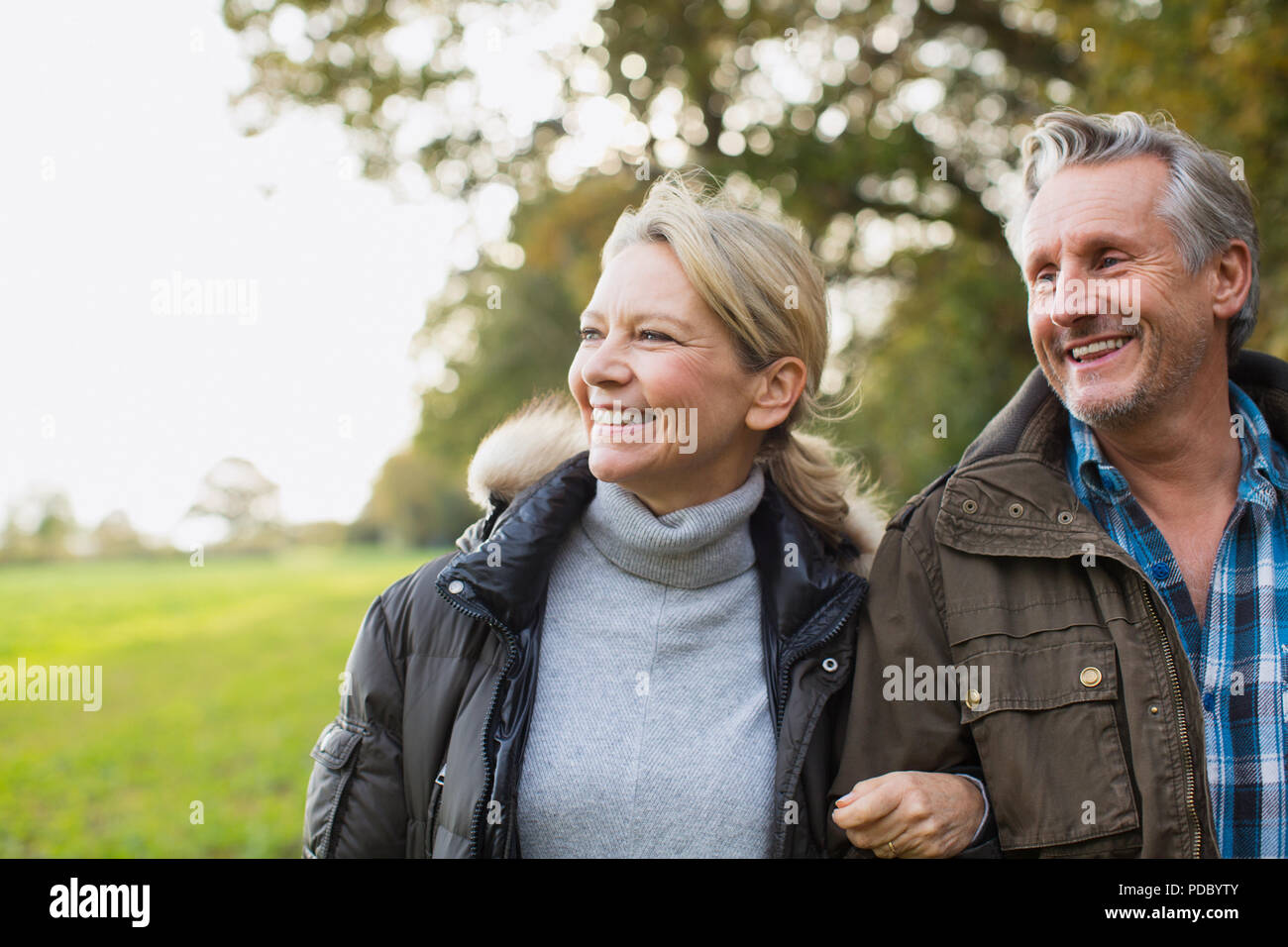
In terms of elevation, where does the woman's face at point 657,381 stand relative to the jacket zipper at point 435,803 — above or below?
above

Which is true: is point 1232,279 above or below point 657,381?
above

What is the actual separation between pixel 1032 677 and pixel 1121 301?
0.93 metres

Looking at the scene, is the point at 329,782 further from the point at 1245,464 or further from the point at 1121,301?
the point at 1245,464

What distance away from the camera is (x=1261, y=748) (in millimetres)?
2293

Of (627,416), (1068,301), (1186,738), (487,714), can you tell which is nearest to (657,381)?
(627,416)

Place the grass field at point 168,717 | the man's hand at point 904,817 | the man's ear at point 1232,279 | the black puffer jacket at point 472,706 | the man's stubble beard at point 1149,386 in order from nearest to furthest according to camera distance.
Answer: the man's hand at point 904,817
the black puffer jacket at point 472,706
the man's stubble beard at point 1149,386
the man's ear at point 1232,279
the grass field at point 168,717

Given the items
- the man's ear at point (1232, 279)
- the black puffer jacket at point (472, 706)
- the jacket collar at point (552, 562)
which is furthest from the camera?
the man's ear at point (1232, 279)

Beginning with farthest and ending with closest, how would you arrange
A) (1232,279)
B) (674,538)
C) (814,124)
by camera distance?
1. (814,124)
2. (1232,279)
3. (674,538)

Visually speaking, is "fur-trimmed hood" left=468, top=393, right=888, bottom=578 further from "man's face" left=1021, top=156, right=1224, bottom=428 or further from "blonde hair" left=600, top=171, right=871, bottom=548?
"man's face" left=1021, top=156, right=1224, bottom=428

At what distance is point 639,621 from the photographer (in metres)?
2.51

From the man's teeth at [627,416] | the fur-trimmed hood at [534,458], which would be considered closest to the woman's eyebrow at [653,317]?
the man's teeth at [627,416]

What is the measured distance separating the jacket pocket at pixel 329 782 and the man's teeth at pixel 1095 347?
1955 mm

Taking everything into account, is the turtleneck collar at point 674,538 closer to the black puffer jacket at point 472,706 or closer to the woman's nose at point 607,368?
the black puffer jacket at point 472,706

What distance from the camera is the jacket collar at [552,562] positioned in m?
2.36
